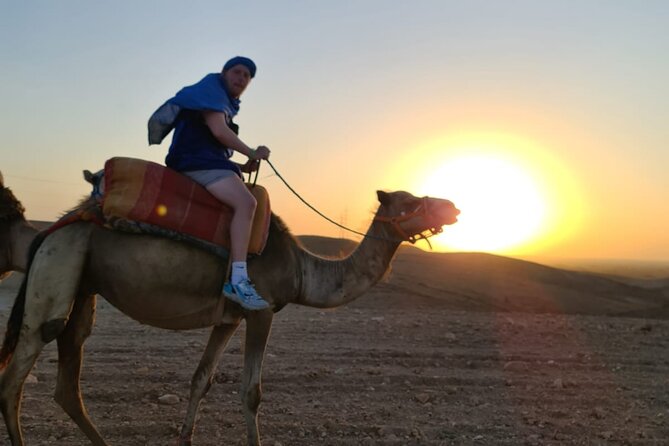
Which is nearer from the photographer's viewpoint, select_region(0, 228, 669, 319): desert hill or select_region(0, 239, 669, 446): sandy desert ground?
select_region(0, 239, 669, 446): sandy desert ground

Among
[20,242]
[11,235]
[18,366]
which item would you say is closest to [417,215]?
[18,366]

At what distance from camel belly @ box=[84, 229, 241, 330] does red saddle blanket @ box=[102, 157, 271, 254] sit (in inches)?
6.6

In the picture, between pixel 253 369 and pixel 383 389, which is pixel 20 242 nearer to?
pixel 253 369

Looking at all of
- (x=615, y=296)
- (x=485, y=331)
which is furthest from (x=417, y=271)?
(x=485, y=331)

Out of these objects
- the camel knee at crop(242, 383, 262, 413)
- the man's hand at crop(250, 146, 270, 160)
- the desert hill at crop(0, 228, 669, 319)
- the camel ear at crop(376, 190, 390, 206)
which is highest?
the man's hand at crop(250, 146, 270, 160)

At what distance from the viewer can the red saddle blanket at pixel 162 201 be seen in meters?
5.07

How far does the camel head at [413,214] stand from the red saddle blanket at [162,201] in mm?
1642

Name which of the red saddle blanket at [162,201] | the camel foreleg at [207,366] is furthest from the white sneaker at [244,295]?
the camel foreleg at [207,366]

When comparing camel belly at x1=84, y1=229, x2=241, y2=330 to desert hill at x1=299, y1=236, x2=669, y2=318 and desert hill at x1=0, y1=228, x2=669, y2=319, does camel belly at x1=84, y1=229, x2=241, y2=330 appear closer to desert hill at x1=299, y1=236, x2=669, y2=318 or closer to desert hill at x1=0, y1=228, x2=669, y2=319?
desert hill at x1=0, y1=228, x2=669, y2=319

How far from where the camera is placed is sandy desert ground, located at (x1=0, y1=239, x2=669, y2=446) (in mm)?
6609

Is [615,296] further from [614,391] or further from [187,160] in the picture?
[187,160]

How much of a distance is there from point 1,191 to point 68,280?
275 centimetres

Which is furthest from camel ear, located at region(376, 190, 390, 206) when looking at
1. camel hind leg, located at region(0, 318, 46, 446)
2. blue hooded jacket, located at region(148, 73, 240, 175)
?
camel hind leg, located at region(0, 318, 46, 446)

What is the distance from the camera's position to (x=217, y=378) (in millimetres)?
8688
